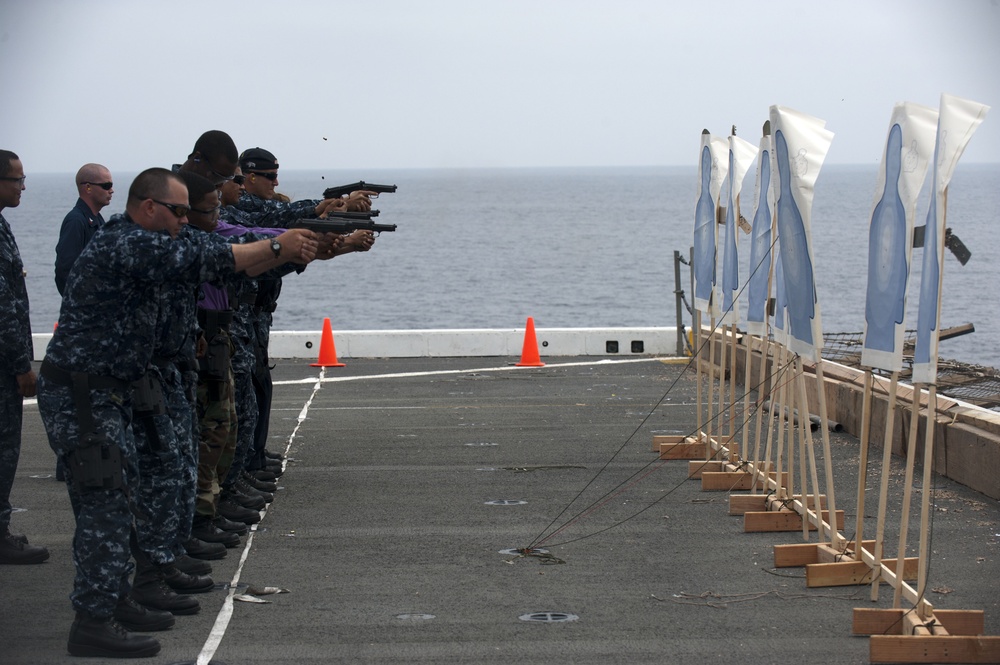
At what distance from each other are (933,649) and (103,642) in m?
3.83

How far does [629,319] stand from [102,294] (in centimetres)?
4873

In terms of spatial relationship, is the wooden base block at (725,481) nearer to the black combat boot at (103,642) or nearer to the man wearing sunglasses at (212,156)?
the man wearing sunglasses at (212,156)

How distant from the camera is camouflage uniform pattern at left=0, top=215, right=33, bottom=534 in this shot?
7375mm

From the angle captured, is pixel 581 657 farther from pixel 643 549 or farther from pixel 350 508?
pixel 350 508

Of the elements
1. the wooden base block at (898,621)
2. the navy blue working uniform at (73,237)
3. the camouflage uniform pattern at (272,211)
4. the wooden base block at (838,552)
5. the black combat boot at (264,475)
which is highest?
the camouflage uniform pattern at (272,211)

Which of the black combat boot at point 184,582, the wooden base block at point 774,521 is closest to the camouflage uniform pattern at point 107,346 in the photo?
the black combat boot at point 184,582

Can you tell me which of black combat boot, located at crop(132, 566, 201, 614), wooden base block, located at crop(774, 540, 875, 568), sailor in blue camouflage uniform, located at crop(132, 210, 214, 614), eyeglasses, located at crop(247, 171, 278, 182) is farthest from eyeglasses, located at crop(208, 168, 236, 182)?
wooden base block, located at crop(774, 540, 875, 568)

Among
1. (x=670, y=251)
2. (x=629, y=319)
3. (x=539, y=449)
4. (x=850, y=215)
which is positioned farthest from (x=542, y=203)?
(x=539, y=449)

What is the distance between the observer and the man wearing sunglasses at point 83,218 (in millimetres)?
8672

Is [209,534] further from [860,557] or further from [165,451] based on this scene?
[860,557]

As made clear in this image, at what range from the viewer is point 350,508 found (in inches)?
365

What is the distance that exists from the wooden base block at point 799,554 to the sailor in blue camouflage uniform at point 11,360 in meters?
4.39

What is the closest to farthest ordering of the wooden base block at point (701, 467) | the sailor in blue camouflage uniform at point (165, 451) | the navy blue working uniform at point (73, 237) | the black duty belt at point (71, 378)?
1. the black duty belt at point (71, 378)
2. the sailor in blue camouflage uniform at point (165, 451)
3. the navy blue working uniform at point (73, 237)
4. the wooden base block at point (701, 467)

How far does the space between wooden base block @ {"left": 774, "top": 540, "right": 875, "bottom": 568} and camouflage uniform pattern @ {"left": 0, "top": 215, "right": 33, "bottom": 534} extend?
4.53 meters
